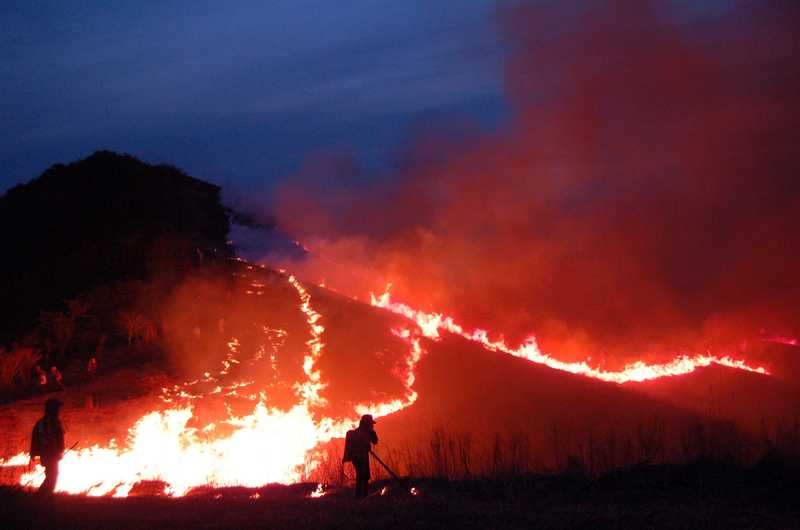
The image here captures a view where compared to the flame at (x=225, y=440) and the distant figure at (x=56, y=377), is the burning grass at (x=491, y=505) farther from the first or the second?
the distant figure at (x=56, y=377)

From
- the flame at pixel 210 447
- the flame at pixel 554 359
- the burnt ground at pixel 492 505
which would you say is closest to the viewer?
the burnt ground at pixel 492 505

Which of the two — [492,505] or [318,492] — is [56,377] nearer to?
[318,492]

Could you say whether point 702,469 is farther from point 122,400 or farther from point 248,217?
point 248,217

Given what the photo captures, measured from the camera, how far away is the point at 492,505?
1078cm

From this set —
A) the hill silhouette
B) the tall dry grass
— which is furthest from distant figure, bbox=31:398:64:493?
the hill silhouette

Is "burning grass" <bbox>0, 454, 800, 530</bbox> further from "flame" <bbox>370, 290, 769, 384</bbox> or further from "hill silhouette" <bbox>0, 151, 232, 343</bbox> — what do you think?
"flame" <bbox>370, 290, 769, 384</bbox>

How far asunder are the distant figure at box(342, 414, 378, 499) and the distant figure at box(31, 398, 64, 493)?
4571mm

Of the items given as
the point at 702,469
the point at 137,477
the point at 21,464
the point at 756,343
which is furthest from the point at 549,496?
the point at 756,343

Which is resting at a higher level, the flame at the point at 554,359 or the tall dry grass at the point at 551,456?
the flame at the point at 554,359

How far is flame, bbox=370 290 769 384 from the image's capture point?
77.9 feet

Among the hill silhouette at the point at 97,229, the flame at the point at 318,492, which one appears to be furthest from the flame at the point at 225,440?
the hill silhouette at the point at 97,229

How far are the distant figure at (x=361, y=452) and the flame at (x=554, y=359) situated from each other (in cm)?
1086

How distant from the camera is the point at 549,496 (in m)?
11.7

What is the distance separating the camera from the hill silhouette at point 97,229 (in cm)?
2262
